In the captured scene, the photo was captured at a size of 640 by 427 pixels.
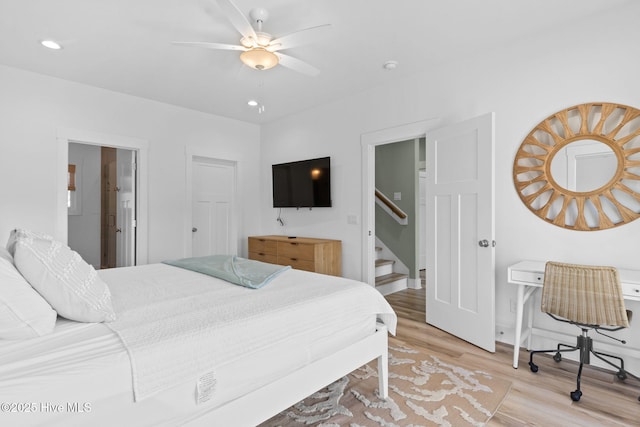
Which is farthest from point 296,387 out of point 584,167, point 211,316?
point 584,167

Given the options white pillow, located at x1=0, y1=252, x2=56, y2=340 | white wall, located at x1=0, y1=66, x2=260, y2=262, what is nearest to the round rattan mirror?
white pillow, located at x1=0, y1=252, x2=56, y2=340

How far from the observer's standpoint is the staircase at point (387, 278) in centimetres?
447

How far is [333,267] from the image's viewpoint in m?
4.18

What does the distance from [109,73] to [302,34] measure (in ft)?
7.95

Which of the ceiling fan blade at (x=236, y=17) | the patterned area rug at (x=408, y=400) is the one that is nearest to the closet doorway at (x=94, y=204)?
the ceiling fan blade at (x=236, y=17)

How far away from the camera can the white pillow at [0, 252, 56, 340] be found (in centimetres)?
111

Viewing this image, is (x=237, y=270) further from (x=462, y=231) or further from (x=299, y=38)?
(x=462, y=231)

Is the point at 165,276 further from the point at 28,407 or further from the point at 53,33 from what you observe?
the point at 53,33

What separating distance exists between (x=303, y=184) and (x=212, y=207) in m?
1.50

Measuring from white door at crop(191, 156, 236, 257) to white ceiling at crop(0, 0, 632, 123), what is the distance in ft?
4.51

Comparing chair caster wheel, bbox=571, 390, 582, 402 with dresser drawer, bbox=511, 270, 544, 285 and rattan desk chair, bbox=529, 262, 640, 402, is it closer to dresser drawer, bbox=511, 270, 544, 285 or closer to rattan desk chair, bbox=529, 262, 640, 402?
rattan desk chair, bbox=529, 262, 640, 402

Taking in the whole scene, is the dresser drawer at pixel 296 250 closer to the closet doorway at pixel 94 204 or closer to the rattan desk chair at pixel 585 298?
the rattan desk chair at pixel 585 298

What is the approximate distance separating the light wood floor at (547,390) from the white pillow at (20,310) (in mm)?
2179

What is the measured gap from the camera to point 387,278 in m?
4.69
